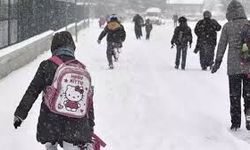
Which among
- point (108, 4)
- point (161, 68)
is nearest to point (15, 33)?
point (161, 68)

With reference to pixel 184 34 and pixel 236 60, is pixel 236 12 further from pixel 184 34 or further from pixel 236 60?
pixel 184 34

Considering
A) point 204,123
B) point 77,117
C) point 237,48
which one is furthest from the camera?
point 204,123

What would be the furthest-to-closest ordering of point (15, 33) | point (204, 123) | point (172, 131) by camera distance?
point (15, 33) → point (204, 123) → point (172, 131)

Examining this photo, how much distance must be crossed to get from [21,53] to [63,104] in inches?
467

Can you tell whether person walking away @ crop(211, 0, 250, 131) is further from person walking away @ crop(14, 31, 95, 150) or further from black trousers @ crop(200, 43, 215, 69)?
black trousers @ crop(200, 43, 215, 69)

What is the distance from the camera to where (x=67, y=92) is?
5062mm

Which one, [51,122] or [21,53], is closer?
[51,122]

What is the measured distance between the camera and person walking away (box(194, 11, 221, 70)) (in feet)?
57.2

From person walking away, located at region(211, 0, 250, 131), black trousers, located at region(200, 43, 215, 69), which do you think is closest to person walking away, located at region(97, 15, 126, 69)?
black trousers, located at region(200, 43, 215, 69)

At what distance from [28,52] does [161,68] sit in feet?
14.2

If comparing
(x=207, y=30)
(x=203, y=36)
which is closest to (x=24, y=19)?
(x=203, y=36)

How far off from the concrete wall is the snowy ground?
26cm

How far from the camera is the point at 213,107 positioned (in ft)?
37.7

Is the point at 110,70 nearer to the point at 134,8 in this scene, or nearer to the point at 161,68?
the point at 161,68
